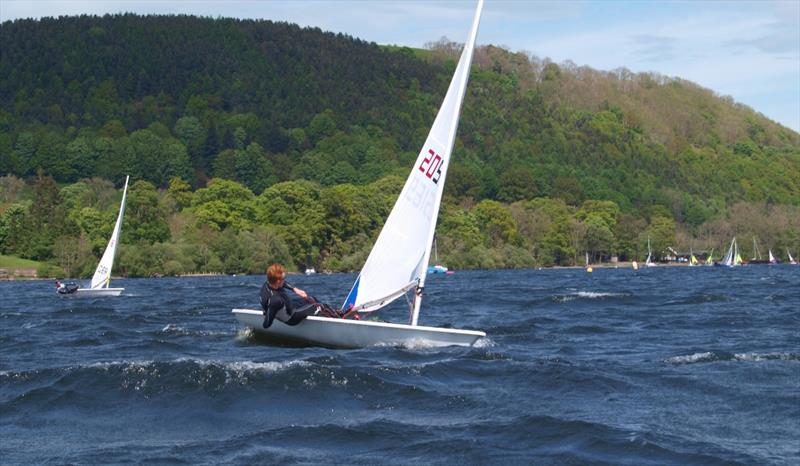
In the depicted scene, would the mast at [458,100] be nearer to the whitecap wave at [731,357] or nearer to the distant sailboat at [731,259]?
the whitecap wave at [731,357]

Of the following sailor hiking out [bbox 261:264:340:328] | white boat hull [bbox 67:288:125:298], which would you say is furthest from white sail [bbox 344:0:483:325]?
white boat hull [bbox 67:288:125:298]

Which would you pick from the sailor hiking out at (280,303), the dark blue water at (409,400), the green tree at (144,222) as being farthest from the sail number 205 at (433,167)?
the green tree at (144,222)

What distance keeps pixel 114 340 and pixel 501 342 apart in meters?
10.4

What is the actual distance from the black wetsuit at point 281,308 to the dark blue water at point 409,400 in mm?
760

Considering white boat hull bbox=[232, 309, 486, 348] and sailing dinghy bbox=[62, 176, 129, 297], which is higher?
white boat hull bbox=[232, 309, 486, 348]

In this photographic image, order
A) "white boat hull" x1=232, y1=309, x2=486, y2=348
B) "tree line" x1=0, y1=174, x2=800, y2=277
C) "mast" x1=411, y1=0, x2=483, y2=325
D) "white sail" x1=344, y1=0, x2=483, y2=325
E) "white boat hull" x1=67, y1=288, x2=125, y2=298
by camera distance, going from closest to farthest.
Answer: "white boat hull" x1=232, y1=309, x2=486, y2=348 < "mast" x1=411, y1=0, x2=483, y2=325 < "white sail" x1=344, y1=0, x2=483, y2=325 < "white boat hull" x1=67, y1=288, x2=125, y2=298 < "tree line" x1=0, y1=174, x2=800, y2=277

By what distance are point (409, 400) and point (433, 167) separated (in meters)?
9.07

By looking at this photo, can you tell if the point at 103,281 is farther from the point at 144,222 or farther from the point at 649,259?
the point at 649,259

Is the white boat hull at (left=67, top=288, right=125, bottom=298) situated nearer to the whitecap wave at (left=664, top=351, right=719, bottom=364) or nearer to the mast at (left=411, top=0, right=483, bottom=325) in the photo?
the mast at (left=411, top=0, right=483, bottom=325)

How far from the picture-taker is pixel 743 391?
21453 mm

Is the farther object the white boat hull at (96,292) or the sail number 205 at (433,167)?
the white boat hull at (96,292)

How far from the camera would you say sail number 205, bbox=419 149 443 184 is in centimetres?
2838

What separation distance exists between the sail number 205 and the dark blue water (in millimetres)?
4218

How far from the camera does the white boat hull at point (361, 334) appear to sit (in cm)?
2605
